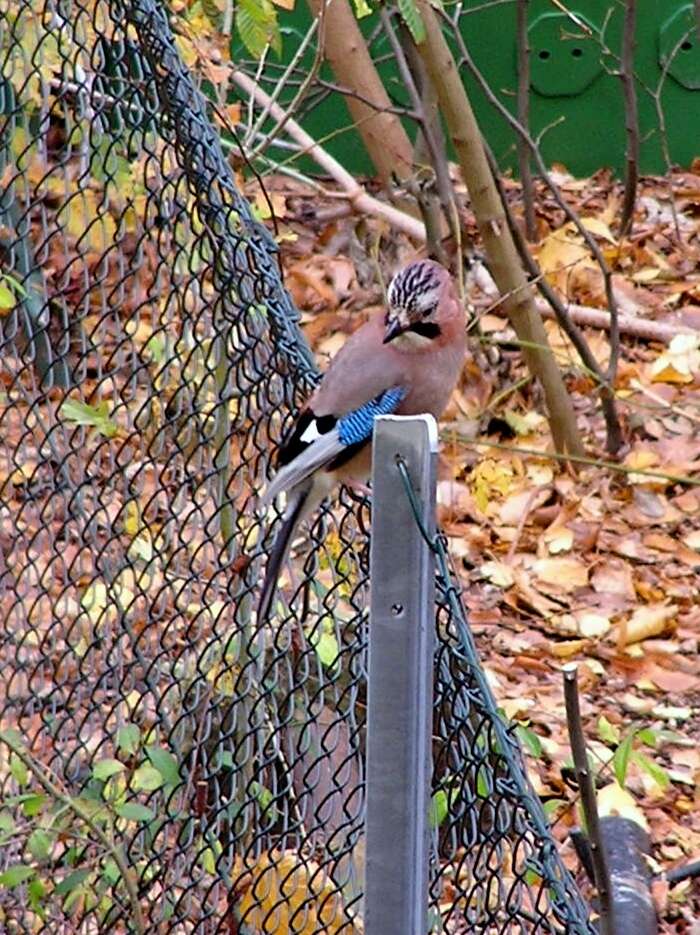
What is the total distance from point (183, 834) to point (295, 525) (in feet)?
2.47

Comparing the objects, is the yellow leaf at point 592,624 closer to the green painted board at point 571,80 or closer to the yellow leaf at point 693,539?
the yellow leaf at point 693,539

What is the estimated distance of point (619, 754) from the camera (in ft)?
10.9

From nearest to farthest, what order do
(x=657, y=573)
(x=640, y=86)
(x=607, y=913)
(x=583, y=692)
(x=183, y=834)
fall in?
(x=607, y=913), (x=183, y=834), (x=583, y=692), (x=657, y=573), (x=640, y=86)

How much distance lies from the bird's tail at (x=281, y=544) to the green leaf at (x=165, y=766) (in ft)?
1.09

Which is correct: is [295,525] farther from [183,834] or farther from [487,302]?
[487,302]

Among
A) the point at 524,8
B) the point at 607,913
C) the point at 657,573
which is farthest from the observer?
the point at 524,8

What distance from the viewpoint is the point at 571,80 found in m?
8.74

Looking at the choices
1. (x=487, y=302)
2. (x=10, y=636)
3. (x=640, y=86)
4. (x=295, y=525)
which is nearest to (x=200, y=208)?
(x=295, y=525)

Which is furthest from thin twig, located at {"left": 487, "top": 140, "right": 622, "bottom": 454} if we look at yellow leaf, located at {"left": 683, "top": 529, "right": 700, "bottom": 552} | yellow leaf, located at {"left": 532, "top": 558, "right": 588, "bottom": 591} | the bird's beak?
A: the bird's beak

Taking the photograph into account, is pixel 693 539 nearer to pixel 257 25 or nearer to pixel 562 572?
pixel 562 572

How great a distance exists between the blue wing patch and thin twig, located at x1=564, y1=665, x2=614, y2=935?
777 millimetres

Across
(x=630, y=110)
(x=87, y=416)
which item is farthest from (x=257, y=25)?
(x=630, y=110)

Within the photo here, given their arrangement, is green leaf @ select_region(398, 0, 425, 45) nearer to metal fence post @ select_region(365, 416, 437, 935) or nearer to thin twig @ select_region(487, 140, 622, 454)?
thin twig @ select_region(487, 140, 622, 454)

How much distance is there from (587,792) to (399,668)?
99cm
